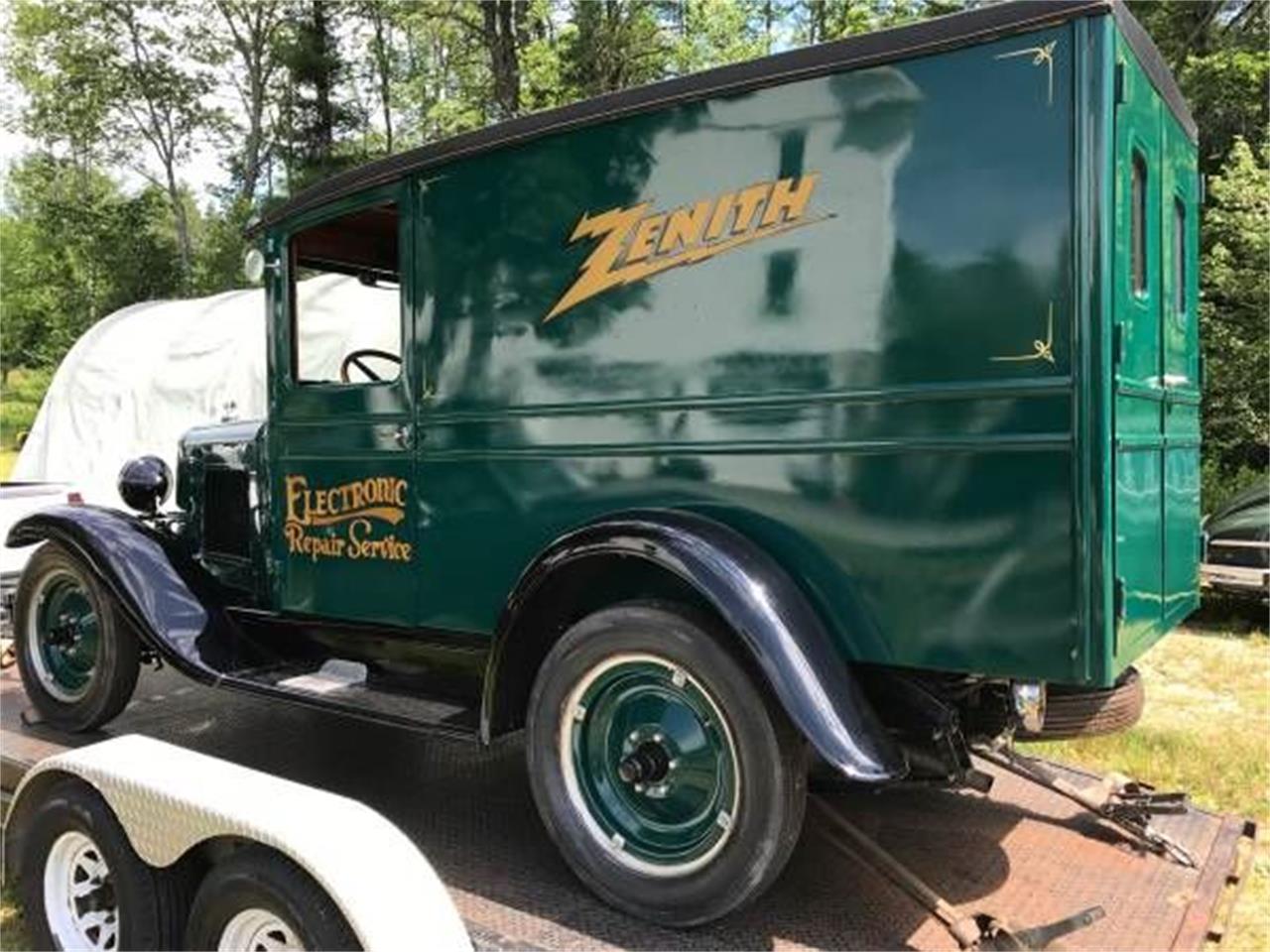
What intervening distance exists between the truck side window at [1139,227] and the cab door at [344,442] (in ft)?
7.59

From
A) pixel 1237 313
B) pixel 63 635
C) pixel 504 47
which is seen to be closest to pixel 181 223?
pixel 504 47

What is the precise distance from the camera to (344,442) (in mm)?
4238

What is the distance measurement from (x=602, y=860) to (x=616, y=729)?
0.36 meters

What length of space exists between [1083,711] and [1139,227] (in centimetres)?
141

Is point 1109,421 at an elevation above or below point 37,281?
below

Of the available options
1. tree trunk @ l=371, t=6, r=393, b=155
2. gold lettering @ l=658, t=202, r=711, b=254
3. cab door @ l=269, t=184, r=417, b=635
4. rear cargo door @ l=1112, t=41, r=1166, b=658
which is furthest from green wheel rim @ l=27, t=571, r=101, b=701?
tree trunk @ l=371, t=6, r=393, b=155

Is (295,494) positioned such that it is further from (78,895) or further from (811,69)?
(811,69)

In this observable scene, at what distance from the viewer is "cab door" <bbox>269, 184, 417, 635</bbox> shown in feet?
13.2

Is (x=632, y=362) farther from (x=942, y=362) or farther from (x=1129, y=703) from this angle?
(x=1129, y=703)

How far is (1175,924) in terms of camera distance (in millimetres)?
3049

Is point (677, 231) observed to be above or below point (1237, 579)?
above

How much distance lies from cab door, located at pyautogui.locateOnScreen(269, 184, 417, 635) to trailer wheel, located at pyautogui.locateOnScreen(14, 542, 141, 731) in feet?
2.36

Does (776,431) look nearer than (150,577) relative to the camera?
Yes

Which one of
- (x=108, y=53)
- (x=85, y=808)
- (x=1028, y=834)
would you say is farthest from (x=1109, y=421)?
(x=108, y=53)
